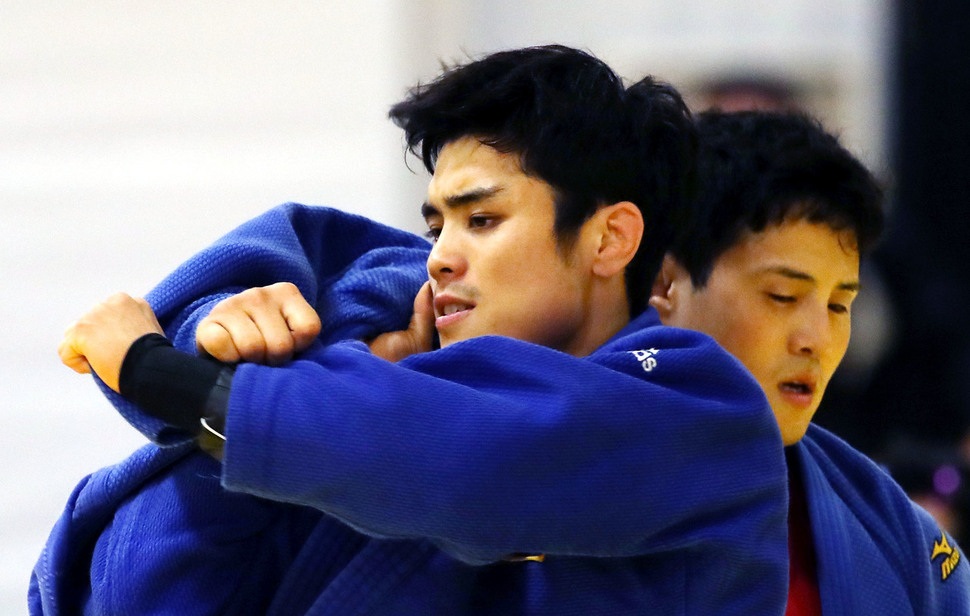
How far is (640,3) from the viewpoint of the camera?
3721mm

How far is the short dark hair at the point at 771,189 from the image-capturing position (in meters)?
1.43

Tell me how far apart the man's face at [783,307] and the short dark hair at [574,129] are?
0.15m

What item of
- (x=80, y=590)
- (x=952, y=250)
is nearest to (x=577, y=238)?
(x=80, y=590)

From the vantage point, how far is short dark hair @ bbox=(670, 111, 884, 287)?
143cm

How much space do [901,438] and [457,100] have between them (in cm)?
195

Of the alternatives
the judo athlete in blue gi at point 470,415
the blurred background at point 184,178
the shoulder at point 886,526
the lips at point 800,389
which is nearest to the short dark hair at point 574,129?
the judo athlete in blue gi at point 470,415

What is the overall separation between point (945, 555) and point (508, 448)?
720mm

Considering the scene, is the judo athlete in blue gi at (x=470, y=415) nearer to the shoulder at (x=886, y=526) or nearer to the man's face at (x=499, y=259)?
the man's face at (x=499, y=259)

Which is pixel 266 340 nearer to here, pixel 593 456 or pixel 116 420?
pixel 593 456

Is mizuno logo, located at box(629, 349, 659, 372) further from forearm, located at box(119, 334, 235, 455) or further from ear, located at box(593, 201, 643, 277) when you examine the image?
forearm, located at box(119, 334, 235, 455)

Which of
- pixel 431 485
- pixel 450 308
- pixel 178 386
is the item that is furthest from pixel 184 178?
pixel 431 485

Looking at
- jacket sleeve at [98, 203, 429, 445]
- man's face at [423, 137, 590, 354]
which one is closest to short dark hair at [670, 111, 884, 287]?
man's face at [423, 137, 590, 354]

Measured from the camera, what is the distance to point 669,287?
1.48 meters

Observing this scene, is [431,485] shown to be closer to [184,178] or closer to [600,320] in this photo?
[600,320]
